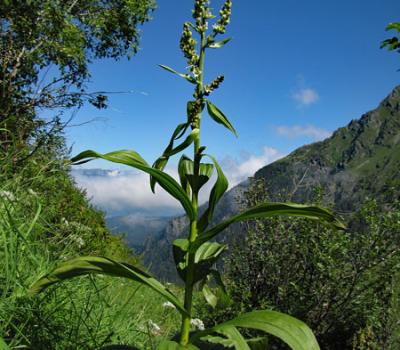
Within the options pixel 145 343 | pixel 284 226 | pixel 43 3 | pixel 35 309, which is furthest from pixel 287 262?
pixel 43 3

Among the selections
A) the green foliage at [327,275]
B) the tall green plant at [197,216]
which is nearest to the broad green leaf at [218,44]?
the tall green plant at [197,216]

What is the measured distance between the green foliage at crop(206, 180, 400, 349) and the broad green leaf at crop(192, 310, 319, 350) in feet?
12.0

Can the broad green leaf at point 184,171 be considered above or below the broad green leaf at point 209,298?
above

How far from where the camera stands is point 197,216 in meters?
2.16

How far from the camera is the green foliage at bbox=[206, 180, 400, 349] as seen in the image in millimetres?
5371

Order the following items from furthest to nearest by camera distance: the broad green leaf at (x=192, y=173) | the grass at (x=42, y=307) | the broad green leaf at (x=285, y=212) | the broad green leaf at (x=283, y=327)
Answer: the grass at (x=42, y=307) → the broad green leaf at (x=192, y=173) → the broad green leaf at (x=285, y=212) → the broad green leaf at (x=283, y=327)

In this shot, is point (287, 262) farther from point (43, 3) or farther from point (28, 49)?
point (28, 49)

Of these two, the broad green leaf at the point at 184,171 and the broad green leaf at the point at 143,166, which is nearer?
the broad green leaf at the point at 143,166

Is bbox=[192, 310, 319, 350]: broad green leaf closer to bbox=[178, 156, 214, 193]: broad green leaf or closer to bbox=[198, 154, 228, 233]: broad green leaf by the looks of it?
bbox=[198, 154, 228, 233]: broad green leaf

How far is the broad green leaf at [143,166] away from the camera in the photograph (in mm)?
1898

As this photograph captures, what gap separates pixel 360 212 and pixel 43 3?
7.09 metres

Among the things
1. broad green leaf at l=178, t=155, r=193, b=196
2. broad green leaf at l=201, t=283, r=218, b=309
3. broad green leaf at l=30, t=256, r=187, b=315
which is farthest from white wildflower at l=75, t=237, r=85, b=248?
broad green leaf at l=178, t=155, r=193, b=196

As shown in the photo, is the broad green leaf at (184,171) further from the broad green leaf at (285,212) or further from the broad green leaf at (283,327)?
the broad green leaf at (283,327)

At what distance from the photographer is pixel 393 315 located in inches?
201
